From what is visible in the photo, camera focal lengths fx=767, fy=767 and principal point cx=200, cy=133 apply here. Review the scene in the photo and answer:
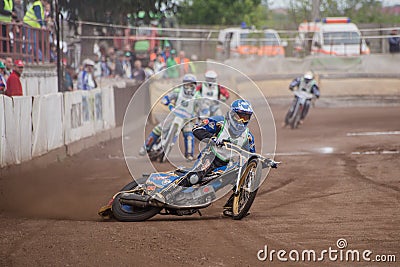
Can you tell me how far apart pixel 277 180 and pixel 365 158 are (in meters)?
3.41

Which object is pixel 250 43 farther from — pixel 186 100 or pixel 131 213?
pixel 131 213

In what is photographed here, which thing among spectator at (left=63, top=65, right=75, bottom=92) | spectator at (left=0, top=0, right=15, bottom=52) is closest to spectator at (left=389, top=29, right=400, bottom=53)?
spectator at (left=63, top=65, right=75, bottom=92)

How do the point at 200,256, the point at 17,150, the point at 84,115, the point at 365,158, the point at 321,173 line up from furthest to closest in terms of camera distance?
the point at 84,115, the point at 365,158, the point at 321,173, the point at 17,150, the point at 200,256

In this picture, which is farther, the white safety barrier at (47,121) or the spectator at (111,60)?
the spectator at (111,60)

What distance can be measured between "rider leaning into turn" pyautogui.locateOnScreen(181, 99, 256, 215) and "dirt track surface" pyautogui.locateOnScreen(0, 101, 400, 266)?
0.60m

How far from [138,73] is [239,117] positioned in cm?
1427

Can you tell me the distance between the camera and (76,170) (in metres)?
14.3

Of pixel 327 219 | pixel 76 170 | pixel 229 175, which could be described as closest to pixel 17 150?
pixel 76 170

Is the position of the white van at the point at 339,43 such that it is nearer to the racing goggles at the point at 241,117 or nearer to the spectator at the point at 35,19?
the spectator at the point at 35,19

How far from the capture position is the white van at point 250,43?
3008 centimetres

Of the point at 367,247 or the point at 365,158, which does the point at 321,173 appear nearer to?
the point at 365,158

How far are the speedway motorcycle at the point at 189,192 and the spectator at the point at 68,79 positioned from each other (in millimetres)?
8848

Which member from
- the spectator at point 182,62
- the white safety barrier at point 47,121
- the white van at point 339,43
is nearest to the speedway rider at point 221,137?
the white safety barrier at point 47,121

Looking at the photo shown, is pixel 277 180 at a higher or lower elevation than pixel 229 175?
lower
